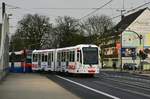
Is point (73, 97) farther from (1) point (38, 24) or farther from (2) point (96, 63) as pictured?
(1) point (38, 24)

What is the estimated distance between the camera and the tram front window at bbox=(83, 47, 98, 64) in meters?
46.4

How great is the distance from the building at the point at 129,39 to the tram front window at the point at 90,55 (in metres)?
65.3

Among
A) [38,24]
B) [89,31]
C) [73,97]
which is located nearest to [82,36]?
[89,31]

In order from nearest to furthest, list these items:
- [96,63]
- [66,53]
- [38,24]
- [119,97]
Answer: [119,97], [96,63], [66,53], [38,24]

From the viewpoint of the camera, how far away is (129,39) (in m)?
118

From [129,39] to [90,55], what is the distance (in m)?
72.2

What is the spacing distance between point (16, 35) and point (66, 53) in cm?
7075

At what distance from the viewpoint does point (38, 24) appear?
120 meters

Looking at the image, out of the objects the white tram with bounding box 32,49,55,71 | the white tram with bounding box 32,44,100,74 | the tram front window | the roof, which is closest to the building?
the roof

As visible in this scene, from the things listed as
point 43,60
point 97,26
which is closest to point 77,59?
point 43,60

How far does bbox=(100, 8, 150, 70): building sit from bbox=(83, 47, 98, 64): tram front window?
65.3m

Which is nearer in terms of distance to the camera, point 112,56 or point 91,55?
point 91,55

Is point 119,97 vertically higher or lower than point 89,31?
lower

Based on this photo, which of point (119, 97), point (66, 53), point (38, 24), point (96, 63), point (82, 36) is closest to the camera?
point (119, 97)
